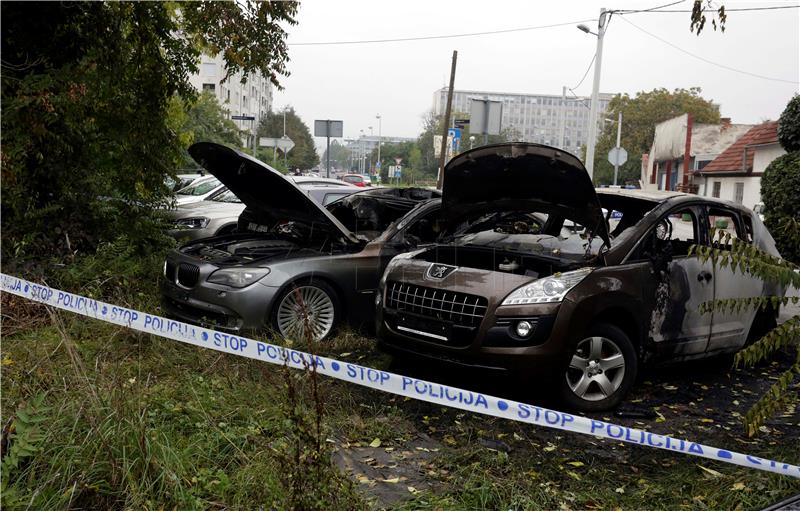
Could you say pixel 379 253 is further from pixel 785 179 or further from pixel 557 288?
pixel 785 179

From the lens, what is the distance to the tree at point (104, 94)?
752 centimetres

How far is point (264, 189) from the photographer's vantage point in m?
7.04

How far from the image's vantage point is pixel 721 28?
15.4 ft

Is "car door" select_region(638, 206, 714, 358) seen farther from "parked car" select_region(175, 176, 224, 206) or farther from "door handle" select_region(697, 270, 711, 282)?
"parked car" select_region(175, 176, 224, 206)

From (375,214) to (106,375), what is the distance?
13.1 feet

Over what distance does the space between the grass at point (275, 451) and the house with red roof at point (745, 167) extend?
83.7 ft

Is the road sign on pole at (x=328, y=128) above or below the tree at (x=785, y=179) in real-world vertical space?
above

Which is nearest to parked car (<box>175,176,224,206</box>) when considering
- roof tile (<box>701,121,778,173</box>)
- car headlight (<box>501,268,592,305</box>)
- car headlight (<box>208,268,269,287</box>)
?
car headlight (<box>208,268,269,287</box>)

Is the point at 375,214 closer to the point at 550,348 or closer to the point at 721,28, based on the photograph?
the point at 550,348

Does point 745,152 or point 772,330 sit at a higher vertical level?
point 745,152

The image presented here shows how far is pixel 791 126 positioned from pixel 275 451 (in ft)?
32.6

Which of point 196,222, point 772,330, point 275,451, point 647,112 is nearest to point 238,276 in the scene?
point 275,451

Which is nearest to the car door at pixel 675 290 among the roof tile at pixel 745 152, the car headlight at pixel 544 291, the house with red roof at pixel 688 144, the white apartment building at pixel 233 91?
the car headlight at pixel 544 291

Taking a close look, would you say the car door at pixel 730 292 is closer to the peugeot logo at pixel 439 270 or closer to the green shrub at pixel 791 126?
the peugeot logo at pixel 439 270
